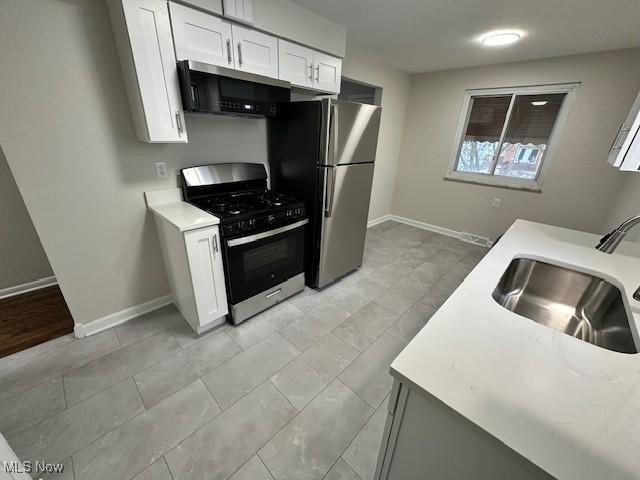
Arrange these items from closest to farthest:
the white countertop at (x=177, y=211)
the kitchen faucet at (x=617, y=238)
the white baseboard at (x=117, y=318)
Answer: the kitchen faucet at (x=617, y=238)
the white countertop at (x=177, y=211)
the white baseboard at (x=117, y=318)

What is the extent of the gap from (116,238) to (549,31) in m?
3.86

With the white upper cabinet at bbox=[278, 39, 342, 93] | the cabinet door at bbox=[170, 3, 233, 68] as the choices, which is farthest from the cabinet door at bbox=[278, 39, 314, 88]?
the cabinet door at bbox=[170, 3, 233, 68]

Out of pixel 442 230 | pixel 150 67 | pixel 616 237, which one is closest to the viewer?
pixel 616 237

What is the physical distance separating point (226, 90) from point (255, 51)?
1.27ft

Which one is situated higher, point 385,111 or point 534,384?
point 385,111

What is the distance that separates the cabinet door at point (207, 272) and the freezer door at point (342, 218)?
0.92 m

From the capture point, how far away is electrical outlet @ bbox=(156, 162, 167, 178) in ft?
6.25

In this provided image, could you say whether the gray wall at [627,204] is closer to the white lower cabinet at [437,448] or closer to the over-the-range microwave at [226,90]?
the white lower cabinet at [437,448]

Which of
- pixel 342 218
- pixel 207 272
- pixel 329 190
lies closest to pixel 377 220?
pixel 342 218

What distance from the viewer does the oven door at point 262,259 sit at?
1.85 metres

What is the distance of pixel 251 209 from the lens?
194 centimetres

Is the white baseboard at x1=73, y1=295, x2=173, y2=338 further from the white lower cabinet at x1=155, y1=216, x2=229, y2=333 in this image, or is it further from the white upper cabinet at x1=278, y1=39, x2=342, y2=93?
the white upper cabinet at x1=278, y1=39, x2=342, y2=93

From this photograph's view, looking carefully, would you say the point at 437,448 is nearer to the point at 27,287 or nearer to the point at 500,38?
the point at 500,38

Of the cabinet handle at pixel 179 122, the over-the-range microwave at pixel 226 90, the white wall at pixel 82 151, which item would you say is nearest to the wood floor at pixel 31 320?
the white wall at pixel 82 151
